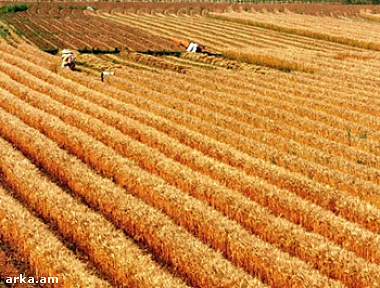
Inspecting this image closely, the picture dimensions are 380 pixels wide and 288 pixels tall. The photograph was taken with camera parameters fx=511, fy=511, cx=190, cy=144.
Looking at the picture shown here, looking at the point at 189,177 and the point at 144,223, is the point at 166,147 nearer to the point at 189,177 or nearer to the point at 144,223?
the point at 189,177

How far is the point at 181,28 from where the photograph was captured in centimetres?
5141

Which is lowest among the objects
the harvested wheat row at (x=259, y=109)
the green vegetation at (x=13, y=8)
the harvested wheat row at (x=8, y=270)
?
the harvested wheat row at (x=8, y=270)

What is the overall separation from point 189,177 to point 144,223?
2.73m

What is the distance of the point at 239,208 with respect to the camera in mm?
10844

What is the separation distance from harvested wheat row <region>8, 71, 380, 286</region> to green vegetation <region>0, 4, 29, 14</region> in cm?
4772

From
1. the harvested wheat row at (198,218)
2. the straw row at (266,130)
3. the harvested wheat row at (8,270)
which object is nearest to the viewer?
the harvested wheat row at (198,218)

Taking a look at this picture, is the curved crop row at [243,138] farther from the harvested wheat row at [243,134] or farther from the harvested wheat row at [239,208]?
the harvested wheat row at [239,208]

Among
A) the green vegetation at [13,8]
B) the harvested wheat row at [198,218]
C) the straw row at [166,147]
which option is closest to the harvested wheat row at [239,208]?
the straw row at [166,147]

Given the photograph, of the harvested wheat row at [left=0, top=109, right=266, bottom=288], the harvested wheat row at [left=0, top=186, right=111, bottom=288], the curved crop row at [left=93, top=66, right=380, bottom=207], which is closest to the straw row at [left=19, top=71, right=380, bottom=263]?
the curved crop row at [left=93, top=66, right=380, bottom=207]

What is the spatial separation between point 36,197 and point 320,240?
19.8 feet

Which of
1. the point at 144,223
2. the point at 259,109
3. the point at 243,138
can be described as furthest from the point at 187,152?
the point at 259,109

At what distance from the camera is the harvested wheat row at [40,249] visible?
8.21 m

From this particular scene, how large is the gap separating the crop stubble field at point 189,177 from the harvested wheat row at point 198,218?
30mm

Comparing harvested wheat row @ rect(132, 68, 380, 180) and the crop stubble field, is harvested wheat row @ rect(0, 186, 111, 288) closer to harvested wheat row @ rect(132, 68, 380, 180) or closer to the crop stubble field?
the crop stubble field
